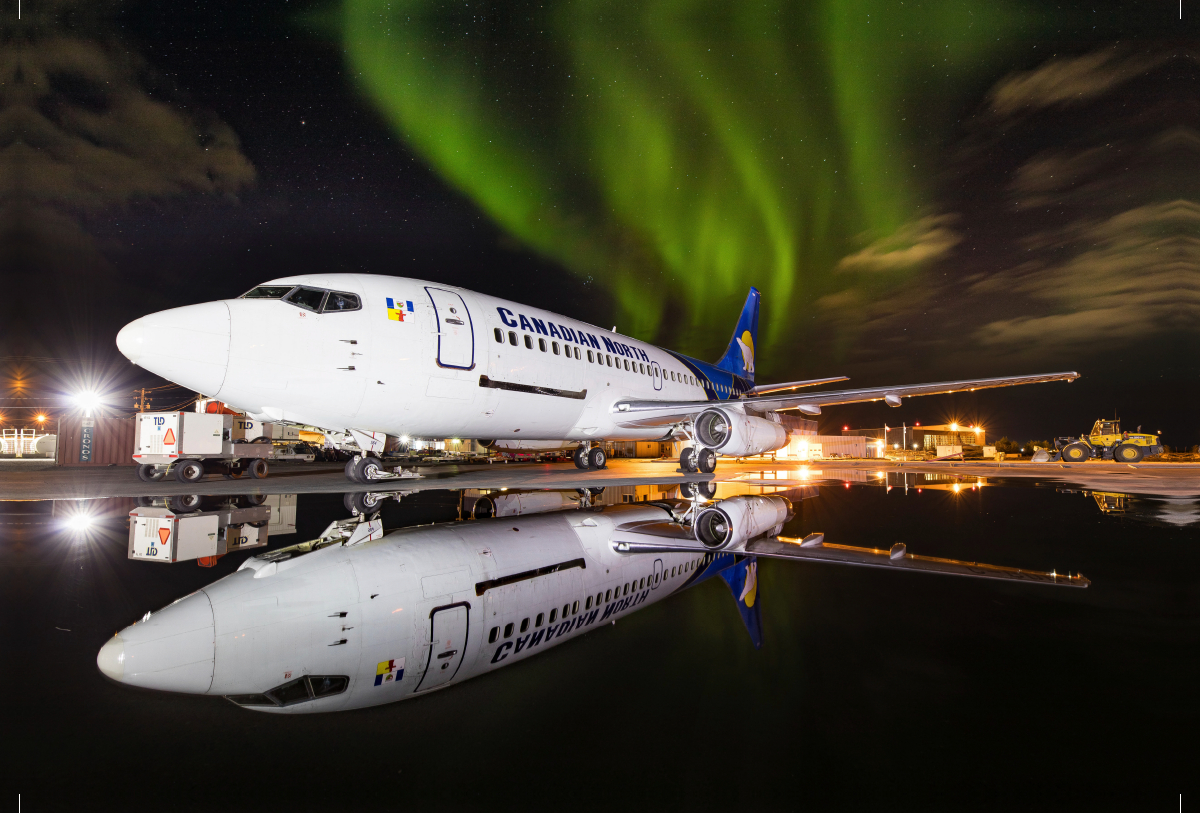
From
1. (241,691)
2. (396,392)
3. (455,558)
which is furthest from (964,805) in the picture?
(396,392)

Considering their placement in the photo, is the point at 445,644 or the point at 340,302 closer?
the point at 445,644

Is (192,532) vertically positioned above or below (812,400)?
below

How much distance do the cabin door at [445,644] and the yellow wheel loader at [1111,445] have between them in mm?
45967

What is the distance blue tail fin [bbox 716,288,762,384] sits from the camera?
26484 millimetres

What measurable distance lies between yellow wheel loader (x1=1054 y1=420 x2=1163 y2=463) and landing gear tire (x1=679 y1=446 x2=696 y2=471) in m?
36.1

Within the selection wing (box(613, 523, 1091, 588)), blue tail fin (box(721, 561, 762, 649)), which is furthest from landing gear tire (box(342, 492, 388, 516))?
blue tail fin (box(721, 561, 762, 649))

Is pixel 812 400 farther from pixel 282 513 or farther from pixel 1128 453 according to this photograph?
pixel 1128 453

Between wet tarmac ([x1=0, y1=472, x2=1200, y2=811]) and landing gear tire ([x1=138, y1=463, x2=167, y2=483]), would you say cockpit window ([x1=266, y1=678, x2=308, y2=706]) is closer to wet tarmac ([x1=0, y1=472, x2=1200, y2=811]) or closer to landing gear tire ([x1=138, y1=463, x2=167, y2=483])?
wet tarmac ([x1=0, y1=472, x2=1200, y2=811])

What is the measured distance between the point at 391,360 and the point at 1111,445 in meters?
47.9

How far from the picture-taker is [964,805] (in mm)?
1578

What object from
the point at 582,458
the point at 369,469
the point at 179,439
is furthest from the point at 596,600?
the point at 582,458

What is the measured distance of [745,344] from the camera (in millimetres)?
27219

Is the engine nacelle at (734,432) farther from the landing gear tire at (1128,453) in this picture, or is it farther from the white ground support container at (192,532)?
the landing gear tire at (1128,453)

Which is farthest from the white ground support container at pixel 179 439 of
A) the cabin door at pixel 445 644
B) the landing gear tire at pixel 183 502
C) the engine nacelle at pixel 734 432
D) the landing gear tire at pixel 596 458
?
the cabin door at pixel 445 644
